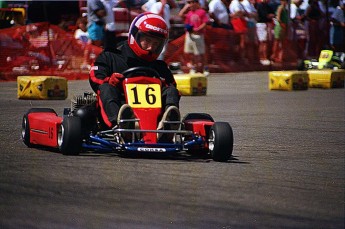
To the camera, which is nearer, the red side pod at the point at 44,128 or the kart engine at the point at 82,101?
the red side pod at the point at 44,128

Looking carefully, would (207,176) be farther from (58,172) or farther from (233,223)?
(233,223)

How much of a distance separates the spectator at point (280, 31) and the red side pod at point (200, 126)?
48.9 ft

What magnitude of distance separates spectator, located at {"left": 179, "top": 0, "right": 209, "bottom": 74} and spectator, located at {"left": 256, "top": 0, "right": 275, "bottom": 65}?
2.85 m

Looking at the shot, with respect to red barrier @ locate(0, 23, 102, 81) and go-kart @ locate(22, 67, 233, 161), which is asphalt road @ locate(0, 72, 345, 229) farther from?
red barrier @ locate(0, 23, 102, 81)

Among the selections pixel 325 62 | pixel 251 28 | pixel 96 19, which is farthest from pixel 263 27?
pixel 96 19

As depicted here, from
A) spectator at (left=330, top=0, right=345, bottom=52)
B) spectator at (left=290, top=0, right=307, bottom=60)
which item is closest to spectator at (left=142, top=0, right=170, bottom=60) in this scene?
spectator at (left=290, top=0, right=307, bottom=60)

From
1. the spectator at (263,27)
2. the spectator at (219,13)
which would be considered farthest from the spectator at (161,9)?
the spectator at (263,27)

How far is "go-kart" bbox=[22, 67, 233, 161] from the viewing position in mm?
8109

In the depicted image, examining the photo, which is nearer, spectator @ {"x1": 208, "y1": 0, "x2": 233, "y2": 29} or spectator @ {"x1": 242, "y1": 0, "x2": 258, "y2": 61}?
spectator @ {"x1": 208, "y1": 0, "x2": 233, "y2": 29}

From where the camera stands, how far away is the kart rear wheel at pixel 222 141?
8102 millimetres

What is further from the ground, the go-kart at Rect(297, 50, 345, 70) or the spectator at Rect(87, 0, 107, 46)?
the spectator at Rect(87, 0, 107, 46)

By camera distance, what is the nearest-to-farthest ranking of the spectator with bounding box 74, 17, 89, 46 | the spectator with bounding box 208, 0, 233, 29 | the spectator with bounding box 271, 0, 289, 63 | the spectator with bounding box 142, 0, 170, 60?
the spectator with bounding box 142, 0, 170, 60
the spectator with bounding box 74, 17, 89, 46
the spectator with bounding box 208, 0, 233, 29
the spectator with bounding box 271, 0, 289, 63

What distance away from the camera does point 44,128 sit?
8648mm

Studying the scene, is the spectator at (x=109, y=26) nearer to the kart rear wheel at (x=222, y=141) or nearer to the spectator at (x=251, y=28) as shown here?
the spectator at (x=251, y=28)
